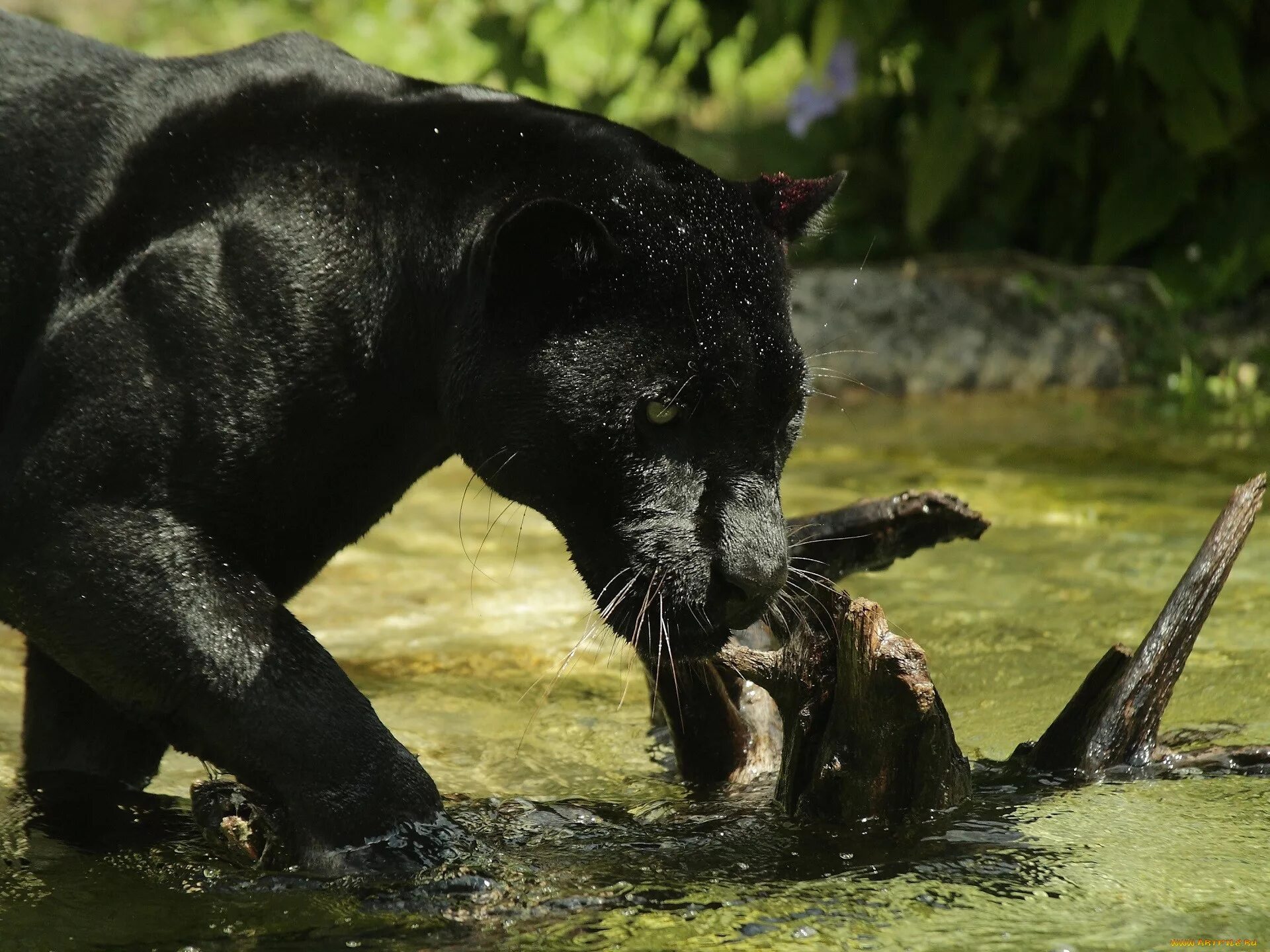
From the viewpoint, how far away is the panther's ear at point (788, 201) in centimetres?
331

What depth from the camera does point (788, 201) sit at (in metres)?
3.33

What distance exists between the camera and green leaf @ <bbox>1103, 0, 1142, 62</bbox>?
6.80 metres

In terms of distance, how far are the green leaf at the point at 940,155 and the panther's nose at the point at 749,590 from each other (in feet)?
18.1

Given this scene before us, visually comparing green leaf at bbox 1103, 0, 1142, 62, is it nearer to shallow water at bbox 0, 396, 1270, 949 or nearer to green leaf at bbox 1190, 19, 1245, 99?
green leaf at bbox 1190, 19, 1245, 99

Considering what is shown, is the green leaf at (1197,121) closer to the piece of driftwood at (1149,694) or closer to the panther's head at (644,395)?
the piece of driftwood at (1149,694)

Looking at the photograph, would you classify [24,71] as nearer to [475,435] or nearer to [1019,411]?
[475,435]

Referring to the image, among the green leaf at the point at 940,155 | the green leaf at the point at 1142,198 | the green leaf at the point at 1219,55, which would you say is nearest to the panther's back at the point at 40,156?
the green leaf at the point at 940,155

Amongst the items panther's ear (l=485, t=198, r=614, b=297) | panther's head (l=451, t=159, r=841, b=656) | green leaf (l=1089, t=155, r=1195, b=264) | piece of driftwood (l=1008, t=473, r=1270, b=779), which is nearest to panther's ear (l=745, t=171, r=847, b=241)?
panther's head (l=451, t=159, r=841, b=656)

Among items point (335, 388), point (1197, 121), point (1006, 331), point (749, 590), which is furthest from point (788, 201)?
point (1197, 121)

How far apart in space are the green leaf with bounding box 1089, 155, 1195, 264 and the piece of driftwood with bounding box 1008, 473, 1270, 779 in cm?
505

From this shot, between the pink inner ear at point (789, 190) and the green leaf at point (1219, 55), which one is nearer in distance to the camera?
the pink inner ear at point (789, 190)

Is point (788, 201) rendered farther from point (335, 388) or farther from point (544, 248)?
point (335, 388)

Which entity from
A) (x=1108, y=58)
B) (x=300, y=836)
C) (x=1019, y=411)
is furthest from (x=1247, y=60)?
(x=300, y=836)

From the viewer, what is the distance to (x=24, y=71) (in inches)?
133
